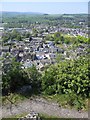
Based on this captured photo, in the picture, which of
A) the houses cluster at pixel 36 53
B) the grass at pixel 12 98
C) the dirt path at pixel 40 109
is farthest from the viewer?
the houses cluster at pixel 36 53

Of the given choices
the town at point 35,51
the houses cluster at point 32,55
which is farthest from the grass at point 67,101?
the houses cluster at point 32,55

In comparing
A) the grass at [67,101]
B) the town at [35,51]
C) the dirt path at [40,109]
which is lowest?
the dirt path at [40,109]

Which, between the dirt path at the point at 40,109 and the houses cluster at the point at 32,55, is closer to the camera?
the dirt path at the point at 40,109

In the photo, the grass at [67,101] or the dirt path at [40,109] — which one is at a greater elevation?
the grass at [67,101]

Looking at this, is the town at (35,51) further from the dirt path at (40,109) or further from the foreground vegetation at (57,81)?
the dirt path at (40,109)

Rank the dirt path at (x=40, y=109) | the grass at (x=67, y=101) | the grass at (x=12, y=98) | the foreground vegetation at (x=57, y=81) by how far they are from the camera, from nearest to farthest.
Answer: the dirt path at (x=40, y=109)
the grass at (x=67, y=101)
the grass at (x=12, y=98)
the foreground vegetation at (x=57, y=81)

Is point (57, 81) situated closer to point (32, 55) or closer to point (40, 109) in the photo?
point (40, 109)

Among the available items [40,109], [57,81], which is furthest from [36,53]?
[40,109]

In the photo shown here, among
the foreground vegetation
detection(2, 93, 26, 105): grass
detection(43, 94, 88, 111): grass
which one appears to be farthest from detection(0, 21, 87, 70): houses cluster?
detection(43, 94, 88, 111): grass

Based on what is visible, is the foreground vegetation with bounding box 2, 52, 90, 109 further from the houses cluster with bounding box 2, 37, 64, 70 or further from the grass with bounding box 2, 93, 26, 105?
the houses cluster with bounding box 2, 37, 64, 70
